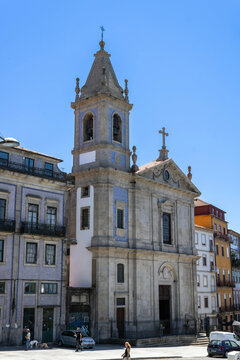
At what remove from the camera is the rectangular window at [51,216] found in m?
36.0

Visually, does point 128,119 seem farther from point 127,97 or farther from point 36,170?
point 36,170

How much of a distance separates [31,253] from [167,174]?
19266mm

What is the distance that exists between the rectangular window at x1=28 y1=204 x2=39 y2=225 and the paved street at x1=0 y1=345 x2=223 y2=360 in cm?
889

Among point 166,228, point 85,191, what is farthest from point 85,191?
point 166,228

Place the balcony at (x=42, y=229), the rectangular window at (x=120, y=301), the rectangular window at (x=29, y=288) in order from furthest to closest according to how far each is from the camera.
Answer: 1. the rectangular window at (x=120, y=301)
2. the balcony at (x=42, y=229)
3. the rectangular window at (x=29, y=288)

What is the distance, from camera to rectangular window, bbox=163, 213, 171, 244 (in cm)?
4778

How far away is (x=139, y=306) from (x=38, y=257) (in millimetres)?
11871

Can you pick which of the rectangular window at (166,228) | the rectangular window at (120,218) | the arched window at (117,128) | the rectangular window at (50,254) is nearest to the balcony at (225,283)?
the rectangular window at (166,228)

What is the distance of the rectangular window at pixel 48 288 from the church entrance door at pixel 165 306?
1358 centimetres

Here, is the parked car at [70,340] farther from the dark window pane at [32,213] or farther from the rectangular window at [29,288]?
the dark window pane at [32,213]

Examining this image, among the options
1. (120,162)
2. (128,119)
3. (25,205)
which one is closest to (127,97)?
(128,119)

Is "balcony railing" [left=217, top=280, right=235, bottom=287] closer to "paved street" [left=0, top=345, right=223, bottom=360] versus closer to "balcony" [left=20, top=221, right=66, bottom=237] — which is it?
"paved street" [left=0, top=345, right=223, bottom=360]

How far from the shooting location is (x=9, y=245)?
32.8 meters

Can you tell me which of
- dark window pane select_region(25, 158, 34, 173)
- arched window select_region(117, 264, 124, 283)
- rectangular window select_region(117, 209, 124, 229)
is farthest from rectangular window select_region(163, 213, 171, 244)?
dark window pane select_region(25, 158, 34, 173)
